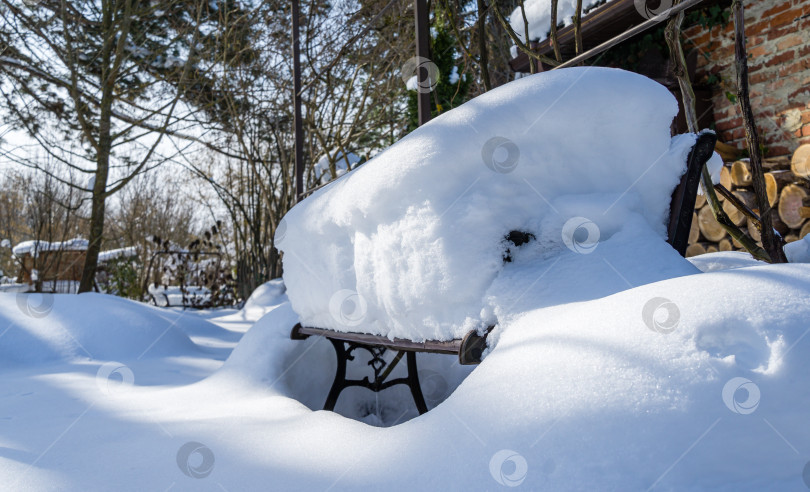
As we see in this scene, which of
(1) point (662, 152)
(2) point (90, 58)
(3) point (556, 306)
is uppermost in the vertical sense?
(2) point (90, 58)

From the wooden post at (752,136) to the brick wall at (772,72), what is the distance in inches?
95.4

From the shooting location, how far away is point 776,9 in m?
3.50

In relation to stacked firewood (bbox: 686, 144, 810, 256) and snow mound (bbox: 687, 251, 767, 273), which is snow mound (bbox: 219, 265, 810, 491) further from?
stacked firewood (bbox: 686, 144, 810, 256)

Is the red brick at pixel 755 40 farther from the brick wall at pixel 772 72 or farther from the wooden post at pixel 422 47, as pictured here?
the wooden post at pixel 422 47

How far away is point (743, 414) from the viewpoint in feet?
2.32

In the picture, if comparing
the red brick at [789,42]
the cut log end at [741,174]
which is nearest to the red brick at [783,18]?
the red brick at [789,42]

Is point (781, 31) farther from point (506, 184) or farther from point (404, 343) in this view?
point (404, 343)

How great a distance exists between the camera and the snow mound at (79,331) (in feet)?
11.3

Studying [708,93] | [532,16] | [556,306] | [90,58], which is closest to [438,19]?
[532,16]

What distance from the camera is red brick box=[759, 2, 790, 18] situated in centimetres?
345

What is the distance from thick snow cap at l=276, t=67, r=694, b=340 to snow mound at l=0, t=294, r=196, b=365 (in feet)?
9.94

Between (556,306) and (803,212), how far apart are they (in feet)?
9.15

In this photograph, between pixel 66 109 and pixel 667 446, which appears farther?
pixel 66 109

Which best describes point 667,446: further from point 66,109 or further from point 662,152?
point 66,109
